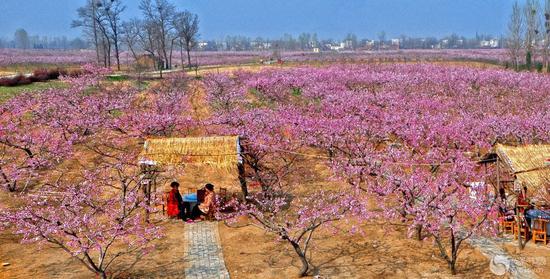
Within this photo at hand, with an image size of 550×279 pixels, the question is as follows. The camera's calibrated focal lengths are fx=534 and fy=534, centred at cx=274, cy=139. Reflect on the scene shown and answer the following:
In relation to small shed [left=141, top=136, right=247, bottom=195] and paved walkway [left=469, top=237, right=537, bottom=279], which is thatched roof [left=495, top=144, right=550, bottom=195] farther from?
small shed [left=141, top=136, right=247, bottom=195]

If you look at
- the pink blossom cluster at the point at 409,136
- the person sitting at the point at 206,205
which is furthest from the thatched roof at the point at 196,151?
the pink blossom cluster at the point at 409,136

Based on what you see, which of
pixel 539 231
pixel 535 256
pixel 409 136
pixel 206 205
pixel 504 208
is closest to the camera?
pixel 535 256

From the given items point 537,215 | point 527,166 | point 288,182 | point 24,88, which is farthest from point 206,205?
point 24,88

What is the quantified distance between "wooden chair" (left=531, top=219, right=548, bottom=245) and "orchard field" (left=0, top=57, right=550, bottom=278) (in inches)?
23.6

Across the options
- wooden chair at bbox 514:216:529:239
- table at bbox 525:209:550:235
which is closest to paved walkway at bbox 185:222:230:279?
wooden chair at bbox 514:216:529:239

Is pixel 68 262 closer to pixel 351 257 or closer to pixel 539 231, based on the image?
pixel 351 257

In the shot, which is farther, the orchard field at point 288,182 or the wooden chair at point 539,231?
the wooden chair at point 539,231

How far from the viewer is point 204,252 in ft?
49.1

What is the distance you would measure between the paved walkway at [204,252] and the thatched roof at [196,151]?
2.04 meters

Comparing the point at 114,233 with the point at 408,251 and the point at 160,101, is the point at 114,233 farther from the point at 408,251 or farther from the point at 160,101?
the point at 160,101

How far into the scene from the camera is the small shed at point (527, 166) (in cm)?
1407

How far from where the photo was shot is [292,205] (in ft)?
61.9

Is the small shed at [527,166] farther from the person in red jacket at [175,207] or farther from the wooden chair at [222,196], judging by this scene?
the person in red jacket at [175,207]

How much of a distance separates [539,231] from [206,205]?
9.88 meters
